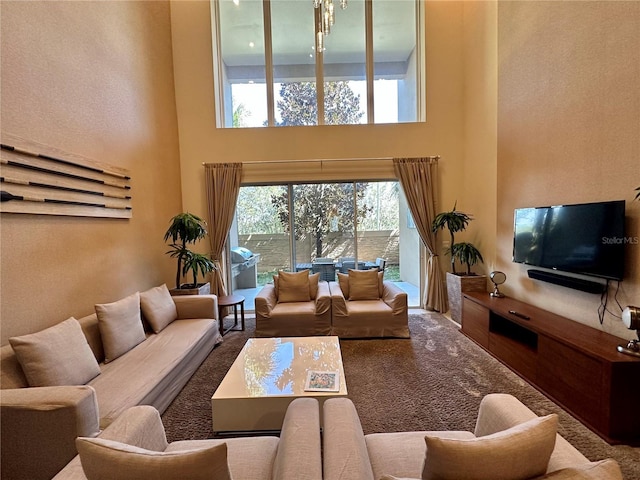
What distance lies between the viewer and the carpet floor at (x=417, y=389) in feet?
6.88

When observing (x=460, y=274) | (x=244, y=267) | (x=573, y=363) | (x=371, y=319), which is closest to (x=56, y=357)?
(x=371, y=319)

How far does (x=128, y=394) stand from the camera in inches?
77.4

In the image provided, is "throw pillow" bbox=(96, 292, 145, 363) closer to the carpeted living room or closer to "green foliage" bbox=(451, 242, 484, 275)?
the carpeted living room

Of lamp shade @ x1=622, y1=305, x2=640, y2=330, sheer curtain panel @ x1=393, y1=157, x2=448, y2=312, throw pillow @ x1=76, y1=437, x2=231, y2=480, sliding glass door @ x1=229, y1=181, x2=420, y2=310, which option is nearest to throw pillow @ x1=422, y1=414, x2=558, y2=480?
throw pillow @ x1=76, y1=437, x2=231, y2=480

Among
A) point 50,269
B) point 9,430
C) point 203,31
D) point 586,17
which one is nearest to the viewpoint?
point 9,430

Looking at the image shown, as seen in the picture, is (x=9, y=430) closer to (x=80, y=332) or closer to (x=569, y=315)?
(x=80, y=332)

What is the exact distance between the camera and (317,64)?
500 centimetres

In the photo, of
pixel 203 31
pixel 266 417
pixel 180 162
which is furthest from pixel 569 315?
pixel 203 31

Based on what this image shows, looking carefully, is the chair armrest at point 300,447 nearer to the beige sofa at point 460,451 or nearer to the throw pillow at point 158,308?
the beige sofa at point 460,451

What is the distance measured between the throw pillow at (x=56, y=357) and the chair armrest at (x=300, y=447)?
1587mm

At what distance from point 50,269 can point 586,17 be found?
493 centimetres

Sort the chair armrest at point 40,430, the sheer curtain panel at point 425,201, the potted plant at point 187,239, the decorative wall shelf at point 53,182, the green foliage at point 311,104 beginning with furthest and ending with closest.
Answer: the green foliage at point 311,104 < the sheer curtain panel at point 425,201 < the potted plant at point 187,239 < the decorative wall shelf at point 53,182 < the chair armrest at point 40,430

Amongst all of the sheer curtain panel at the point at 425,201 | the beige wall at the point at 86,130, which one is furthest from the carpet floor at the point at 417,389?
the beige wall at the point at 86,130

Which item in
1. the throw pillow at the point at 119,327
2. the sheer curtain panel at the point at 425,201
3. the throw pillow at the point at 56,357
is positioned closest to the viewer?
the throw pillow at the point at 56,357
